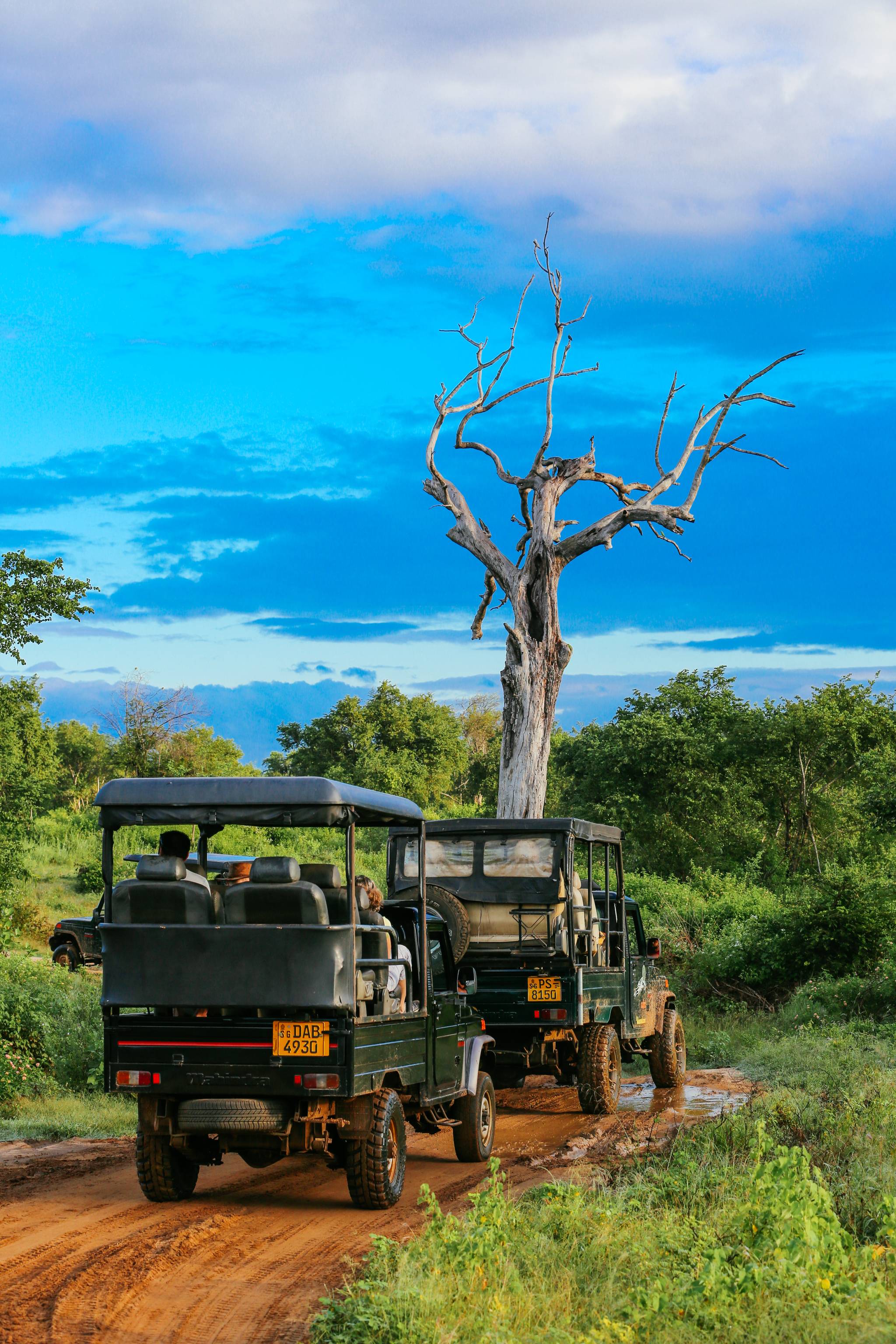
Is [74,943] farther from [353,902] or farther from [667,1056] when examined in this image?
[353,902]

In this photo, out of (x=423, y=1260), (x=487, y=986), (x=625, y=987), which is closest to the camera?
(x=423, y=1260)

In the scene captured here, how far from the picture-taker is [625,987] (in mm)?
13789

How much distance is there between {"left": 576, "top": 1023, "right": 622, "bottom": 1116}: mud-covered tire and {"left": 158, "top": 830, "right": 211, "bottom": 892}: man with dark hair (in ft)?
16.0

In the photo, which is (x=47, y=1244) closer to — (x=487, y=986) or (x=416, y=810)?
(x=416, y=810)

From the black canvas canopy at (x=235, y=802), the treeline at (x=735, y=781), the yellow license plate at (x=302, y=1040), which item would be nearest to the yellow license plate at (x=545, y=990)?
the black canvas canopy at (x=235, y=802)

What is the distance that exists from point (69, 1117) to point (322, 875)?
510 cm

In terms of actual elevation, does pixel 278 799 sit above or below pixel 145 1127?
above

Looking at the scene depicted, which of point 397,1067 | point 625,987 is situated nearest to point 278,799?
point 397,1067

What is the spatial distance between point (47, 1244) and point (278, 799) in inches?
111

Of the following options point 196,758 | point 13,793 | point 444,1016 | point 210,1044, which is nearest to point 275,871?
point 210,1044

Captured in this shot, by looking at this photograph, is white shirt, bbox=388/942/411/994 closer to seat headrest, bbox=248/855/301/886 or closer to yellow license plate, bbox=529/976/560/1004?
seat headrest, bbox=248/855/301/886

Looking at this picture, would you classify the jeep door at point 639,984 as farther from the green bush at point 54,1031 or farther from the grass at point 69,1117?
the green bush at point 54,1031

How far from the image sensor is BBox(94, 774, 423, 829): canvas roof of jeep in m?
8.11

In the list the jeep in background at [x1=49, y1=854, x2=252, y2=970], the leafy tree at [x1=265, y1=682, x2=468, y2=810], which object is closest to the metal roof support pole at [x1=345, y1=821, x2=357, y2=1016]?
the jeep in background at [x1=49, y1=854, x2=252, y2=970]
